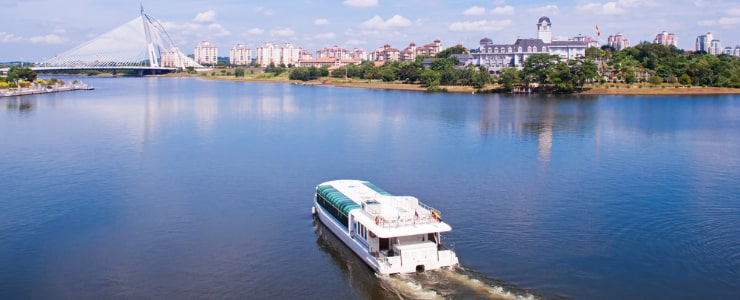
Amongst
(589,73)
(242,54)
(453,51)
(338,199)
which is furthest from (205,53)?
(338,199)

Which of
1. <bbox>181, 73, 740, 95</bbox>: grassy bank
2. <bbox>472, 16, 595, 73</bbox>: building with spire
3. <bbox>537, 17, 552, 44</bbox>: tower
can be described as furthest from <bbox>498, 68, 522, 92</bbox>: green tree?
<bbox>537, 17, 552, 44</bbox>: tower

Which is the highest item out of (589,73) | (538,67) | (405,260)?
(538,67)

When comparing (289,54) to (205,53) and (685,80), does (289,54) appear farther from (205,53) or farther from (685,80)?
(685,80)

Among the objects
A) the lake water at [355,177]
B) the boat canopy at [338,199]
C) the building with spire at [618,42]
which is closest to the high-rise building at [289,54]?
the building with spire at [618,42]

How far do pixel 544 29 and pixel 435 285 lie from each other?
167 ft

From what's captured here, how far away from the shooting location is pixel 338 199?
11141mm

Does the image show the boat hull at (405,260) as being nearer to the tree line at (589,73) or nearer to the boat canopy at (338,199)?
the boat canopy at (338,199)

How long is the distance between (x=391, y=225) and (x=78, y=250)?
203 inches

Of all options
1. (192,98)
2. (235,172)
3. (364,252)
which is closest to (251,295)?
(364,252)

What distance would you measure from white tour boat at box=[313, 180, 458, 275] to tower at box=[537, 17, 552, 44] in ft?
159

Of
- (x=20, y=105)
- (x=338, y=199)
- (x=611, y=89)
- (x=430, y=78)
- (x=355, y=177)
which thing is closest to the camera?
(x=338, y=199)

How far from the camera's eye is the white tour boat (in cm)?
905

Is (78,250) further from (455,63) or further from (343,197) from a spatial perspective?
(455,63)

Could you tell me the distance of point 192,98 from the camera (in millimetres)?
41156
